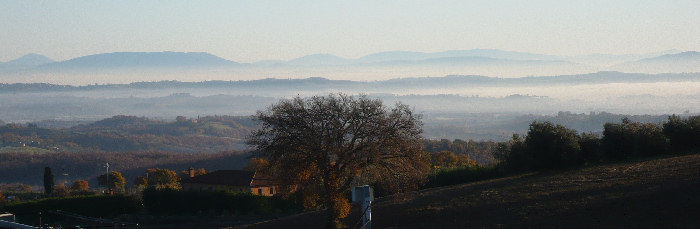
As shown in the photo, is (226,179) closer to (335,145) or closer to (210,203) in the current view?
(210,203)

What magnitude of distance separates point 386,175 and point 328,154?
2652mm

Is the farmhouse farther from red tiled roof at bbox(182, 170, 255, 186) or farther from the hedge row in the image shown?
the hedge row

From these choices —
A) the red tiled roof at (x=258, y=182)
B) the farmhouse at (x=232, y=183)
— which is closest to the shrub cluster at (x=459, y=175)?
the farmhouse at (x=232, y=183)

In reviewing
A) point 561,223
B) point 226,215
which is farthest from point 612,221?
point 226,215

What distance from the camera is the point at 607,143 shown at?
139 feet

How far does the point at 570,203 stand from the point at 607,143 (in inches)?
795

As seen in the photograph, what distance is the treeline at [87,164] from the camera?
132 metres

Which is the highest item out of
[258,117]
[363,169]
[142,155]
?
[258,117]

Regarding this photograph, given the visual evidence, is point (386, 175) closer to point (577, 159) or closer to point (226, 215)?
point (577, 159)

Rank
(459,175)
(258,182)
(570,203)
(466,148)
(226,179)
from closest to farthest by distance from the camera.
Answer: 1. (570,203)
2. (459,175)
3. (258,182)
4. (226,179)
5. (466,148)

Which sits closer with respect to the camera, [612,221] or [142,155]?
[612,221]

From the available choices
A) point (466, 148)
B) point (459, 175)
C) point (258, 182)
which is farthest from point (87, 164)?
point (459, 175)

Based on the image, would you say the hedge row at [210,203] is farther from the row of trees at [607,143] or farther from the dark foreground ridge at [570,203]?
the row of trees at [607,143]

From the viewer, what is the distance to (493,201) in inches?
1115
